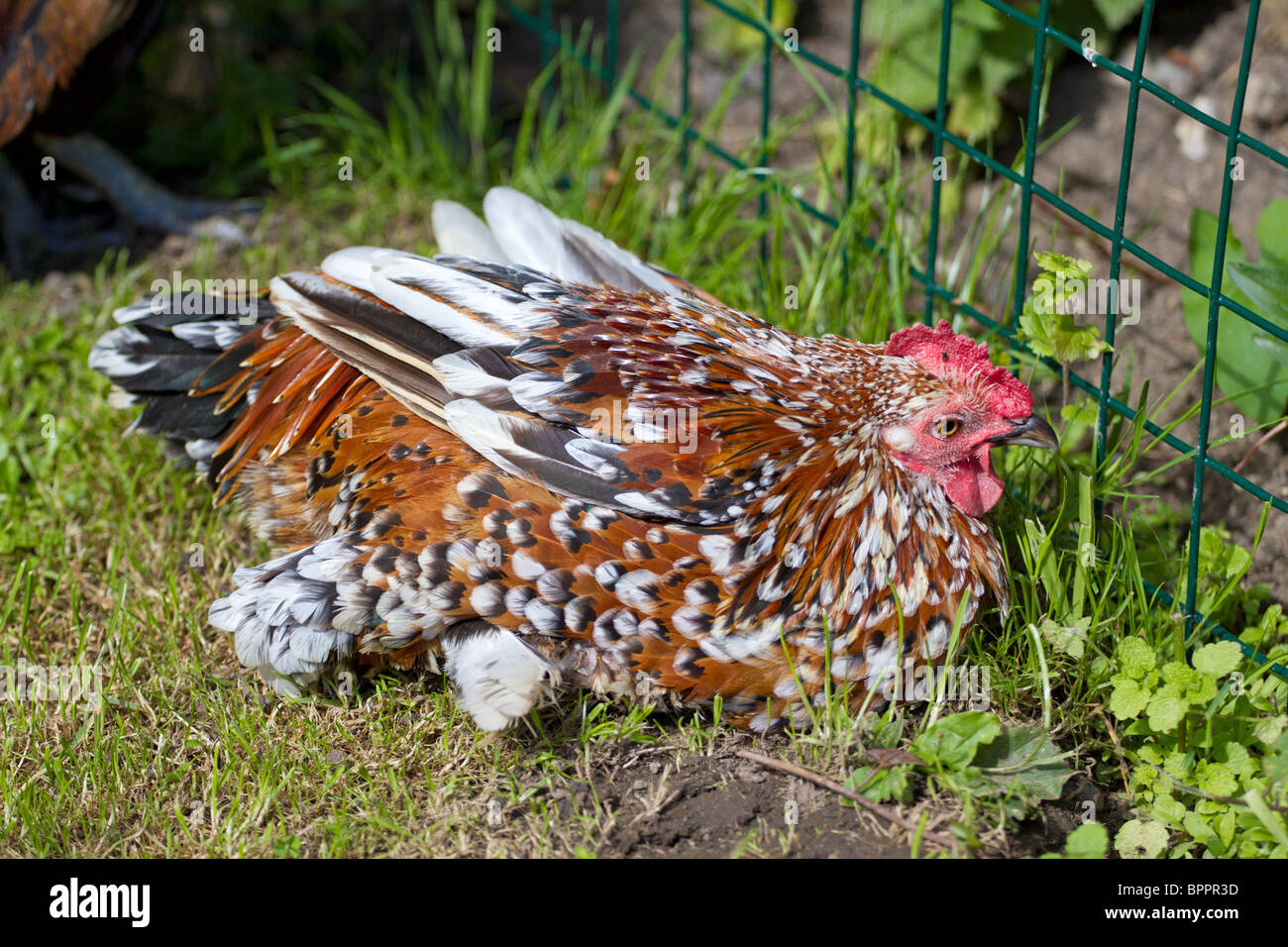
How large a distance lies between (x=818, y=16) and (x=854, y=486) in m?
2.94

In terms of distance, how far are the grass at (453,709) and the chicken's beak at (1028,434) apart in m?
0.25

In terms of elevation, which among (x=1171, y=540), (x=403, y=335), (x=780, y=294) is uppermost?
(x=780, y=294)

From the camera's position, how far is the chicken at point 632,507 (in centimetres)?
266

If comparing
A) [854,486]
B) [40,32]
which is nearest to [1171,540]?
[854,486]

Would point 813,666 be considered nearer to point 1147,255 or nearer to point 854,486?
point 854,486

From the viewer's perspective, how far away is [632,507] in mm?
2639

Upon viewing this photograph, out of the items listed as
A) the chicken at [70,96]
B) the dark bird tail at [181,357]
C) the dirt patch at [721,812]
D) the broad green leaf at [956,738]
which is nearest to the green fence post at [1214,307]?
the broad green leaf at [956,738]

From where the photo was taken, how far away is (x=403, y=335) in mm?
2832

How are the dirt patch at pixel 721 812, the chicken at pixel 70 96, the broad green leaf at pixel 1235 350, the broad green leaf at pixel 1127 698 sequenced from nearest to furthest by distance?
1. the dirt patch at pixel 721 812
2. the broad green leaf at pixel 1127 698
3. the broad green leaf at pixel 1235 350
4. the chicken at pixel 70 96

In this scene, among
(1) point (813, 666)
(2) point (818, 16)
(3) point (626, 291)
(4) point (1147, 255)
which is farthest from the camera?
(2) point (818, 16)

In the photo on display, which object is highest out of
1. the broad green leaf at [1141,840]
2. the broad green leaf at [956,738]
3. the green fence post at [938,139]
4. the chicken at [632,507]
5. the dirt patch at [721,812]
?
the green fence post at [938,139]

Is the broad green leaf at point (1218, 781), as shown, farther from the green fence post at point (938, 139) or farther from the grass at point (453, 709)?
the green fence post at point (938, 139)

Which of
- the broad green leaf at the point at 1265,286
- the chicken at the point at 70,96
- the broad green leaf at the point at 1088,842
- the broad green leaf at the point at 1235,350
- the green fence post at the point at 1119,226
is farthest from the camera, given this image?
the chicken at the point at 70,96

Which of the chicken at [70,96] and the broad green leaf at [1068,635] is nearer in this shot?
the broad green leaf at [1068,635]
